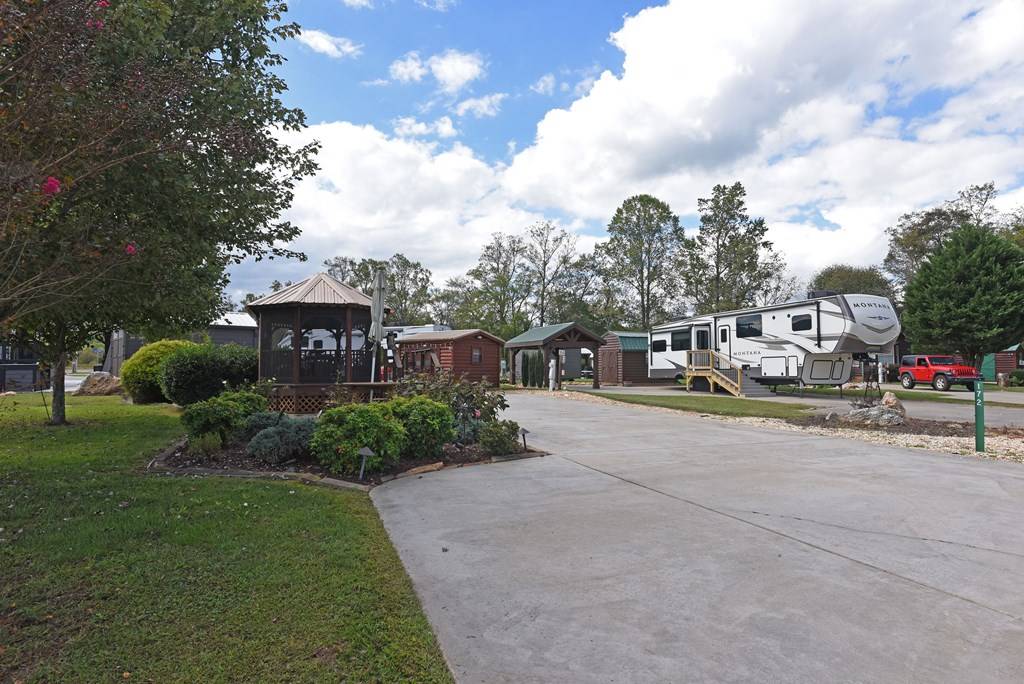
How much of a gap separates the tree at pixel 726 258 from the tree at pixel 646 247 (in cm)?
144

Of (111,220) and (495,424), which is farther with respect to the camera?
(495,424)

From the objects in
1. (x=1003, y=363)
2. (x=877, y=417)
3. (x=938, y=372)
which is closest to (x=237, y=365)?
(x=877, y=417)

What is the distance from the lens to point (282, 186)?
250 inches

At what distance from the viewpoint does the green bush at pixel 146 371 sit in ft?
49.1

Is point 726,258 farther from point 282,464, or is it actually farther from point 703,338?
point 282,464

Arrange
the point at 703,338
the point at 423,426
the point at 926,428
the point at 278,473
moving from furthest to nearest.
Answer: the point at 703,338, the point at 926,428, the point at 423,426, the point at 278,473

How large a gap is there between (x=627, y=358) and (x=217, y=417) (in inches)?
1017

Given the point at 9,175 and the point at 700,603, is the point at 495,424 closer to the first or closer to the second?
the point at 700,603

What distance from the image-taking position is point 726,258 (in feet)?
133

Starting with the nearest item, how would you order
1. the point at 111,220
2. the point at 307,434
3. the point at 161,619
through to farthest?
1. the point at 161,619
2. the point at 111,220
3. the point at 307,434

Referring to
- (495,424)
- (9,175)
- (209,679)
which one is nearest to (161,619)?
(209,679)

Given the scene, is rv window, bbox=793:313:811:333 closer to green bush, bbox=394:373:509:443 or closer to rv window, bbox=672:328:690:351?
rv window, bbox=672:328:690:351

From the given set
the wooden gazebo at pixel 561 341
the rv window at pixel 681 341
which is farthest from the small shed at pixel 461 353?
the rv window at pixel 681 341

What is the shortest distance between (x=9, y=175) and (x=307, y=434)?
4.37 m
